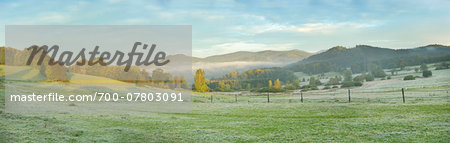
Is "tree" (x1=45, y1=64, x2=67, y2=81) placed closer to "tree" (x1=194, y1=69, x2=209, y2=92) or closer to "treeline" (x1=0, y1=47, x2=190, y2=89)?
"treeline" (x1=0, y1=47, x2=190, y2=89)

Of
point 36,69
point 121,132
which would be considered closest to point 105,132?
point 121,132

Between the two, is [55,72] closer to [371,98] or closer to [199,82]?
[199,82]

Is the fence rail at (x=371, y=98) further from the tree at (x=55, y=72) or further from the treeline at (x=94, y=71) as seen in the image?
the tree at (x=55, y=72)

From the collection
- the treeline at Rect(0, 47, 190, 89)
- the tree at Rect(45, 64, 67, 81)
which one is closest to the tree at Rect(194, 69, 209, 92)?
the treeline at Rect(0, 47, 190, 89)

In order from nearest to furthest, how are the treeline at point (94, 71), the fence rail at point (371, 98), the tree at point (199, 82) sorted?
the fence rail at point (371, 98) < the treeline at point (94, 71) < the tree at point (199, 82)

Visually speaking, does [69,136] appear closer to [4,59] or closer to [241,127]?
[241,127]

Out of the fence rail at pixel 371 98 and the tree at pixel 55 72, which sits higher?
the tree at pixel 55 72

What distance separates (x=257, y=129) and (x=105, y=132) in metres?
8.67

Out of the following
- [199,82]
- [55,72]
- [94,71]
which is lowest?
[199,82]

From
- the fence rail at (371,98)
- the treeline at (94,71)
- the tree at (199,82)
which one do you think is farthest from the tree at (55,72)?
the tree at (199,82)

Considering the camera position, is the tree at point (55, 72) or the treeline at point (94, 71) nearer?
the tree at point (55, 72)

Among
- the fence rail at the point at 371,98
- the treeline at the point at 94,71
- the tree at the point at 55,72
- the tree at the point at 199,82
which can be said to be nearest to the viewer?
the fence rail at the point at 371,98

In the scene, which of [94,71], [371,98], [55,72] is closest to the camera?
[371,98]

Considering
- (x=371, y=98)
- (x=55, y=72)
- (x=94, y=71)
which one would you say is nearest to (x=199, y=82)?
(x=94, y=71)
